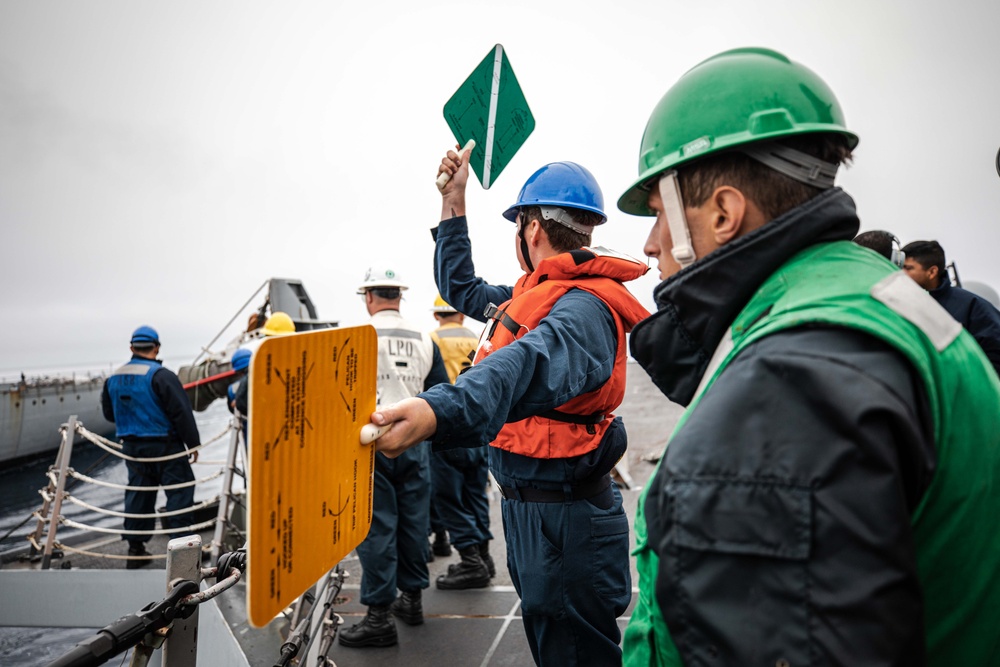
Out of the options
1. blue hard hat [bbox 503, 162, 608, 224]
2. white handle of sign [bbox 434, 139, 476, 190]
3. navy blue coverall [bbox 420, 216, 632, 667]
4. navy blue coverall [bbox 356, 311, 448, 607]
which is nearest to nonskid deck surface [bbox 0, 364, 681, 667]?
navy blue coverall [bbox 356, 311, 448, 607]

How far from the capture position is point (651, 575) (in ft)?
3.65

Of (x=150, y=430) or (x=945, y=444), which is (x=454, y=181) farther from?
(x=150, y=430)

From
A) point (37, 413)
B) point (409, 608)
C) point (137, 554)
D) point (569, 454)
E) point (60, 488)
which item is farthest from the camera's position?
point (37, 413)

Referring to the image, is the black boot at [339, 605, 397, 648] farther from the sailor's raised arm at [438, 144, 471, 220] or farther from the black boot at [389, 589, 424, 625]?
the sailor's raised arm at [438, 144, 471, 220]

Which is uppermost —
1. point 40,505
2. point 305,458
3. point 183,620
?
point 305,458

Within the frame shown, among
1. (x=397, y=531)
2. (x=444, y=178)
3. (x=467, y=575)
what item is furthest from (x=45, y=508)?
(x=444, y=178)

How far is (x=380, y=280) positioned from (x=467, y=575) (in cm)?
259

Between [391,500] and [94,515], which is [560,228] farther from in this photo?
[94,515]

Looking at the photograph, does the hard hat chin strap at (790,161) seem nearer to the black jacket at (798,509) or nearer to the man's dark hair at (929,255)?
the black jacket at (798,509)

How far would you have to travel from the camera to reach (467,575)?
5.28m

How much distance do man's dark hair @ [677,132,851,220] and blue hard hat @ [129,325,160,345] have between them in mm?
7863

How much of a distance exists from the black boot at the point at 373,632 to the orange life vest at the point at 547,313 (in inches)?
91.6

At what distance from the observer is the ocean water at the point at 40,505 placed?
496 cm

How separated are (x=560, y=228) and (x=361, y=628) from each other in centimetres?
311
